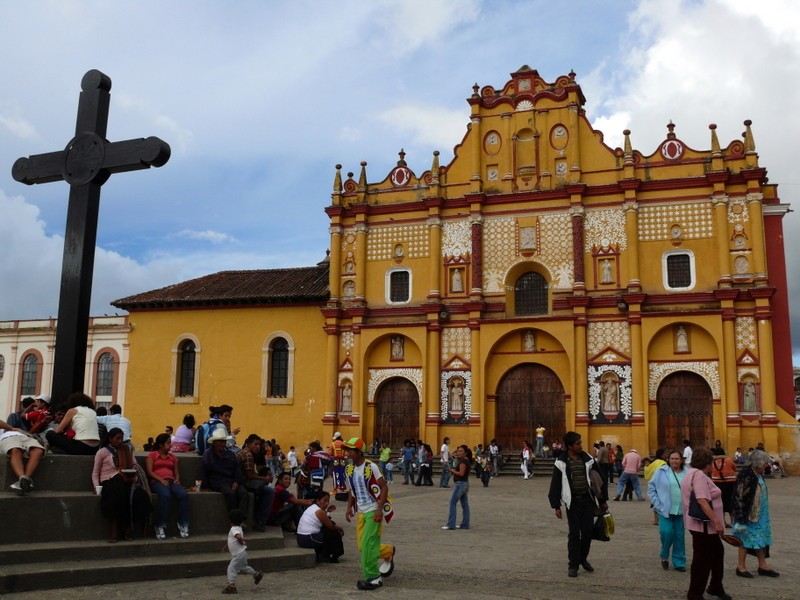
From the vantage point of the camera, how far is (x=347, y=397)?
1241 inches

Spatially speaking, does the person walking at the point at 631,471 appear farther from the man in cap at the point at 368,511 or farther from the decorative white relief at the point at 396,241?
the decorative white relief at the point at 396,241

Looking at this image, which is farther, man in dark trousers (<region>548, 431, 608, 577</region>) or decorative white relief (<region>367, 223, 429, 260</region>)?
decorative white relief (<region>367, 223, 429, 260</region>)

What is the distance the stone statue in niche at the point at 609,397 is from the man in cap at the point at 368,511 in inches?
804

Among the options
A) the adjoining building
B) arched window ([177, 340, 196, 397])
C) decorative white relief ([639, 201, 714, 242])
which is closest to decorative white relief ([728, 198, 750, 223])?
decorative white relief ([639, 201, 714, 242])

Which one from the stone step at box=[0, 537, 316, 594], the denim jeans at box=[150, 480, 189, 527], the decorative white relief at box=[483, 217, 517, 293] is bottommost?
the stone step at box=[0, 537, 316, 594]

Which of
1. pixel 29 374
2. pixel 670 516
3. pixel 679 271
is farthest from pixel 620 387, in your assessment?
pixel 29 374

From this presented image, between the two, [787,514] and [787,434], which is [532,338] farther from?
[787,514]

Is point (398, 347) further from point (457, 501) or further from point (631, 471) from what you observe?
point (457, 501)

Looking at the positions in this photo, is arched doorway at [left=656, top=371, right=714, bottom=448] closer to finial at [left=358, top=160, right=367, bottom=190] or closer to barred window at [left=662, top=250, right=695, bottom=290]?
barred window at [left=662, top=250, right=695, bottom=290]

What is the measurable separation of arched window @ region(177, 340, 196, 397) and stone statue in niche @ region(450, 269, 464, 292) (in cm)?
1166

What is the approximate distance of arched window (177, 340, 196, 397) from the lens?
1352 inches

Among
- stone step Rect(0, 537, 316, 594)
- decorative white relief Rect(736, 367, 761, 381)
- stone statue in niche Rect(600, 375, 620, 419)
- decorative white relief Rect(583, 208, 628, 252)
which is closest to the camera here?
stone step Rect(0, 537, 316, 594)

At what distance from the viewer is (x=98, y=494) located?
30.3ft

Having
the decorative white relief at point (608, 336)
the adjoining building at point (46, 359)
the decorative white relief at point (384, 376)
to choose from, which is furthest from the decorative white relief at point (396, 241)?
the adjoining building at point (46, 359)
